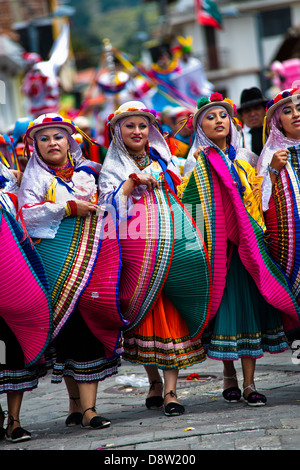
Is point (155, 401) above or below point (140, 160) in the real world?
below

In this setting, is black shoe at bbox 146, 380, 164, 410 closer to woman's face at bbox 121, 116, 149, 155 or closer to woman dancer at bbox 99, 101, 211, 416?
woman dancer at bbox 99, 101, 211, 416

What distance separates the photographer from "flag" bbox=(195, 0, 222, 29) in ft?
45.7

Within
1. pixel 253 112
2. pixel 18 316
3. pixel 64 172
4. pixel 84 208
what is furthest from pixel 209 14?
pixel 18 316

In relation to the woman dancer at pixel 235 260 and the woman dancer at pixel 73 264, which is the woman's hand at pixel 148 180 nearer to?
the woman dancer at pixel 235 260

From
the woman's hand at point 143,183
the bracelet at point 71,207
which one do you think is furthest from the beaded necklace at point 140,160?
the bracelet at point 71,207

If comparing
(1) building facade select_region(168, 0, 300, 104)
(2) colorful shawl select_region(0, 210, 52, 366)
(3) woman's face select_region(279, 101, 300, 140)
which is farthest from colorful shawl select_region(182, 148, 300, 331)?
(1) building facade select_region(168, 0, 300, 104)

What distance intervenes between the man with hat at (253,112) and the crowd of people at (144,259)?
1425 millimetres

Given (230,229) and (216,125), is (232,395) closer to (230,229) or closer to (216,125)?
(230,229)

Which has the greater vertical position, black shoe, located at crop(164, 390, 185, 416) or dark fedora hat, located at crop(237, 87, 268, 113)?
dark fedora hat, located at crop(237, 87, 268, 113)

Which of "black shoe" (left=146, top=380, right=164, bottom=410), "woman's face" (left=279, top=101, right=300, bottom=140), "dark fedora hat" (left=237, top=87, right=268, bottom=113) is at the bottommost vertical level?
"black shoe" (left=146, top=380, right=164, bottom=410)

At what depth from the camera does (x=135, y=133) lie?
15.9ft

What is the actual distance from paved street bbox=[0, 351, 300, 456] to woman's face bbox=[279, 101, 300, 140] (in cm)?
167

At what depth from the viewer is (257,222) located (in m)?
4.71

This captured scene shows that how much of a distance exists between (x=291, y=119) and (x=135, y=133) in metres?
0.99
